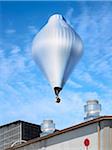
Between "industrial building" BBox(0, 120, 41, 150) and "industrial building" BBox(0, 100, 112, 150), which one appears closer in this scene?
"industrial building" BBox(0, 100, 112, 150)

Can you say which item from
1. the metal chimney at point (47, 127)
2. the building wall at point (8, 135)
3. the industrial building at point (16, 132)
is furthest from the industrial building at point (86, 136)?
the building wall at point (8, 135)

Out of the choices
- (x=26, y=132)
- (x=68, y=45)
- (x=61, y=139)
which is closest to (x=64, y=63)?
(x=68, y=45)

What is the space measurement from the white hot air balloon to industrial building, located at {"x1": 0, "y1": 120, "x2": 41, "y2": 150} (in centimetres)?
1182

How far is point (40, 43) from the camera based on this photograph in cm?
1869

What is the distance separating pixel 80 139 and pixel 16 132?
1070 centimetres

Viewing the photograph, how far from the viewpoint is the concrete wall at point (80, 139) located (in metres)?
19.2

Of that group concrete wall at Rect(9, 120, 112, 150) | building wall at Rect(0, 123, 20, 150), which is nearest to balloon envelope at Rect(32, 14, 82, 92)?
concrete wall at Rect(9, 120, 112, 150)

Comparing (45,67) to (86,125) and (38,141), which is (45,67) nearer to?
(86,125)

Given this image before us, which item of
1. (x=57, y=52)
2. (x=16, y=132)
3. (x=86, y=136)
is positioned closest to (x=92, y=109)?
(x=86, y=136)

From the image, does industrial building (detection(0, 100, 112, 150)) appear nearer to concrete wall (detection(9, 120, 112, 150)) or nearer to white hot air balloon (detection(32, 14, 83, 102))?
concrete wall (detection(9, 120, 112, 150))

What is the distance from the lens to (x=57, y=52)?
18.7m

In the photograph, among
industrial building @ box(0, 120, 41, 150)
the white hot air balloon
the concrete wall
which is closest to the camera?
the white hot air balloon

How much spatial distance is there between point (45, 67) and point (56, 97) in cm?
185

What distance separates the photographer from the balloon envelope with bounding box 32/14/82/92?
1842 centimetres
